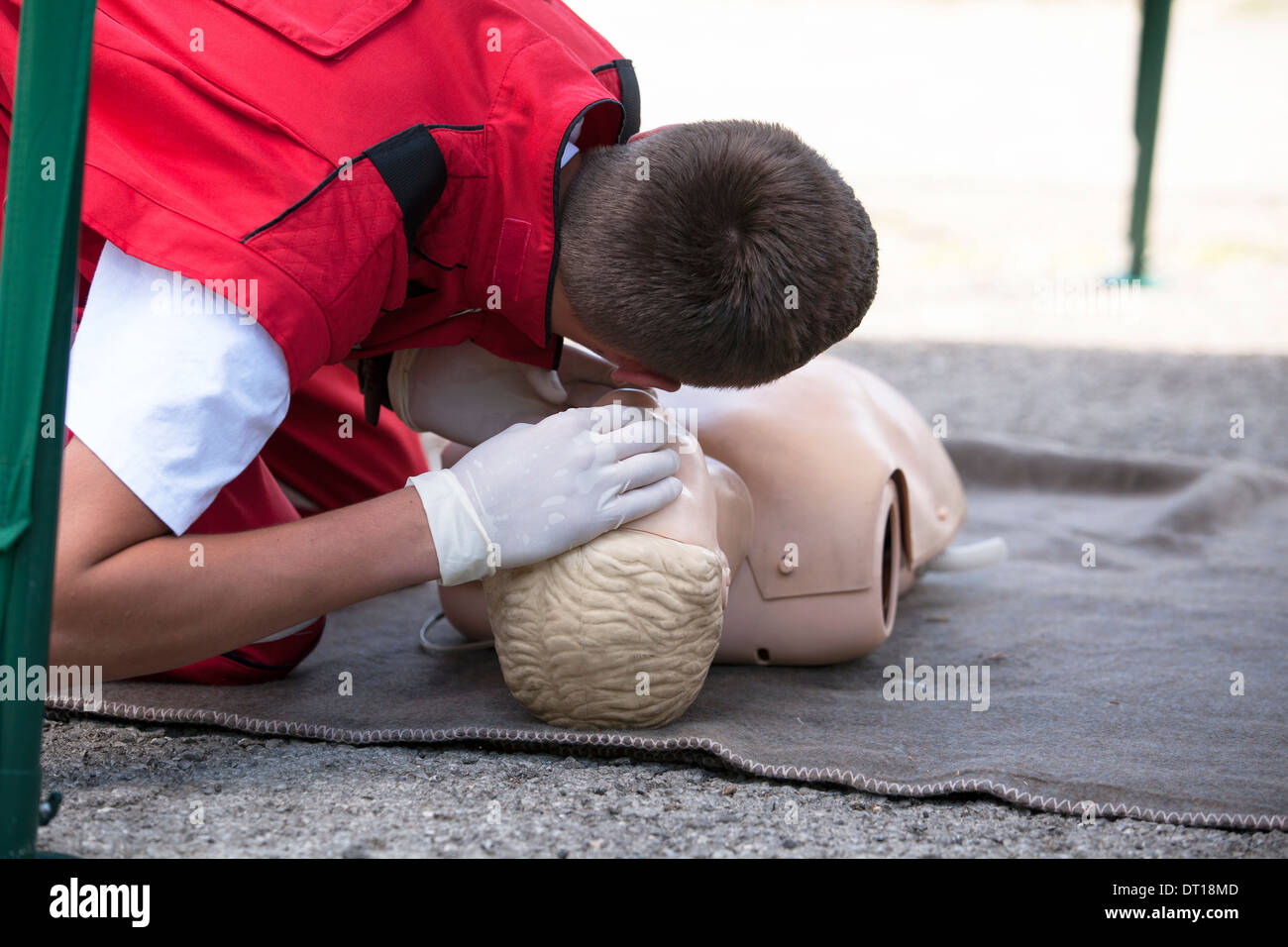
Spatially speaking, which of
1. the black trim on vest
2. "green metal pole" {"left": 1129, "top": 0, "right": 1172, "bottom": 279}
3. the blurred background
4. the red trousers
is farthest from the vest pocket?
"green metal pole" {"left": 1129, "top": 0, "right": 1172, "bottom": 279}

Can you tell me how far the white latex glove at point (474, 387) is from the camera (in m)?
1.86

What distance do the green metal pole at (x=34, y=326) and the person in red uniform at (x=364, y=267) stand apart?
0.59 feet

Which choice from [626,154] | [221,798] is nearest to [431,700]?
[221,798]

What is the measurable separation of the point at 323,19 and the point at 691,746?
93cm

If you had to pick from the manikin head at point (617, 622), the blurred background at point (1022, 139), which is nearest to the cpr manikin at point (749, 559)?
the manikin head at point (617, 622)

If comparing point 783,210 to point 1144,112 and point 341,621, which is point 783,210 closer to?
point 341,621

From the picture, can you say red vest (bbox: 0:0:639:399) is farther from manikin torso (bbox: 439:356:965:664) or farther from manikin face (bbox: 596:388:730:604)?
manikin torso (bbox: 439:356:965:664)

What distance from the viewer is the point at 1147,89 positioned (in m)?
4.62

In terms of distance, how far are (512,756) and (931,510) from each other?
982 millimetres

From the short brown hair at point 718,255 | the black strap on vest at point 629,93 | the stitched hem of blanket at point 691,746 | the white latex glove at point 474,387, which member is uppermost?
the black strap on vest at point 629,93

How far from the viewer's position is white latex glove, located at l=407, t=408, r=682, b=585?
151 centimetres

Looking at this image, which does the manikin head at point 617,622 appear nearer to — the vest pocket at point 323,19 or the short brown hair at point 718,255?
the short brown hair at point 718,255

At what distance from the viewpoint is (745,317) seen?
1.46 metres

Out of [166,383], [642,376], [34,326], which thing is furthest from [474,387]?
[34,326]
